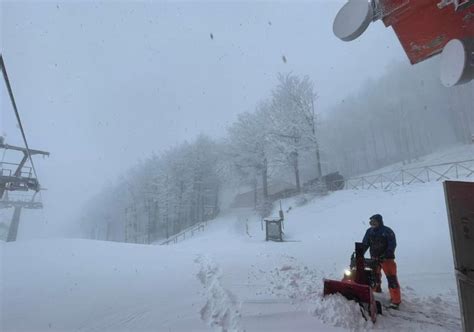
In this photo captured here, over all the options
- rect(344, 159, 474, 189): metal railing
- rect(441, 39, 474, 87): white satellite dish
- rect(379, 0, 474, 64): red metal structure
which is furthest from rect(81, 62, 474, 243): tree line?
rect(441, 39, 474, 87): white satellite dish

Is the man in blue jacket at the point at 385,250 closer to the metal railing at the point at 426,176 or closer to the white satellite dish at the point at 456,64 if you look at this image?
the white satellite dish at the point at 456,64

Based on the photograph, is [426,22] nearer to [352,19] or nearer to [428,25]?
[428,25]

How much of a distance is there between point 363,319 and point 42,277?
686 centimetres

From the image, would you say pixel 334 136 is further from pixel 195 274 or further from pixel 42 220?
pixel 42 220

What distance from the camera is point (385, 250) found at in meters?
5.21

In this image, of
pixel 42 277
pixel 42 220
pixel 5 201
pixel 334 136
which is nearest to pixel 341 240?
pixel 42 277

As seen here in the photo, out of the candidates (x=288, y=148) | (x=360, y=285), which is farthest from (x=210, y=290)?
(x=288, y=148)

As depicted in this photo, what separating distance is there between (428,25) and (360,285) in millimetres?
5666

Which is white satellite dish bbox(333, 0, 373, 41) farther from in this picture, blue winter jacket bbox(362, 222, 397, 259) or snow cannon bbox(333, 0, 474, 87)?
blue winter jacket bbox(362, 222, 397, 259)

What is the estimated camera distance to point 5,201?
20.9m

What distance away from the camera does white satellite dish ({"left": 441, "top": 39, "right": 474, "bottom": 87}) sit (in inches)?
174

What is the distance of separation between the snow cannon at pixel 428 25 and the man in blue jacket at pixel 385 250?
3.20m

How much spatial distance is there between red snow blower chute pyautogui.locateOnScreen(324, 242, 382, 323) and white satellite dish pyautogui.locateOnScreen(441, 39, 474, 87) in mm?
3636

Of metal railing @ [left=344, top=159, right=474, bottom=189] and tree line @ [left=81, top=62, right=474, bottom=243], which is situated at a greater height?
tree line @ [left=81, top=62, right=474, bottom=243]
